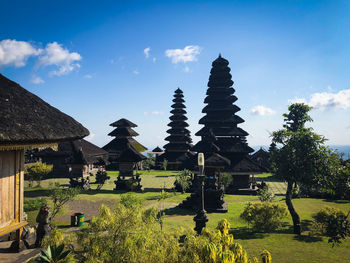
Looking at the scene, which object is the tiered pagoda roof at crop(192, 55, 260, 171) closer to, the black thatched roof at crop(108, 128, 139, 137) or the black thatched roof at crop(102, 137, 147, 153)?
the black thatched roof at crop(108, 128, 139, 137)

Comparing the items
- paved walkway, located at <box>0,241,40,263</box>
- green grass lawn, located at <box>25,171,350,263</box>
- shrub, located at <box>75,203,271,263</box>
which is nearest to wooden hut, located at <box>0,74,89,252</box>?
paved walkway, located at <box>0,241,40,263</box>

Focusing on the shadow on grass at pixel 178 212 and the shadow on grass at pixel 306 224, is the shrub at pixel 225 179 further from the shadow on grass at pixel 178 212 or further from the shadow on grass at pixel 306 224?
the shadow on grass at pixel 306 224

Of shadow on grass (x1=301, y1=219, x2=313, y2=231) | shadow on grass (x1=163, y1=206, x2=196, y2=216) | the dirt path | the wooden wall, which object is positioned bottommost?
shadow on grass (x1=163, y1=206, x2=196, y2=216)

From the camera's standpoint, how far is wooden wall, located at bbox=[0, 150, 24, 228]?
6750 mm

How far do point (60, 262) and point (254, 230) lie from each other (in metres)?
10.2

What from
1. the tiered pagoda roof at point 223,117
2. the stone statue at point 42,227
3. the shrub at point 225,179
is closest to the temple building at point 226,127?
the tiered pagoda roof at point 223,117

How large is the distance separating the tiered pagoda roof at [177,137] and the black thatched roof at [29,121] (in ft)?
127

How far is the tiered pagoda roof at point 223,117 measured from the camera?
29.5m

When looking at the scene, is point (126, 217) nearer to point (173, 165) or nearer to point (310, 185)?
point (310, 185)

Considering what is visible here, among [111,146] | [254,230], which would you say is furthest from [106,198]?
[111,146]

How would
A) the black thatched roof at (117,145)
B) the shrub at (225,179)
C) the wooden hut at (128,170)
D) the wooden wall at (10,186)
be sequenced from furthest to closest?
1. the black thatched roof at (117,145)
2. the wooden hut at (128,170)
3. the shrub at (225,179)
4. the wooden wall at (10,186)

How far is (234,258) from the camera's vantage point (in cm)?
485

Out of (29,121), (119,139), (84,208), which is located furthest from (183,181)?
Answer: (119,139)

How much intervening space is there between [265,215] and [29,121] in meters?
11.9
